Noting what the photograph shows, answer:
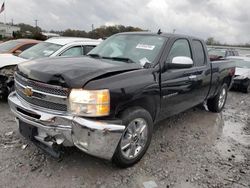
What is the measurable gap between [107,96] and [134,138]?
2.87 feet

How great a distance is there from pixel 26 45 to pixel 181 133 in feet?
19.2

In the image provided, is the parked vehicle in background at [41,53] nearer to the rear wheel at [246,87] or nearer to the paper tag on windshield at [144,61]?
the paper tag on windshield at [144,61]

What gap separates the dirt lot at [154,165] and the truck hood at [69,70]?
3.89 feet

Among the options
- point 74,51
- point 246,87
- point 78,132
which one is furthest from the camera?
point 246,87

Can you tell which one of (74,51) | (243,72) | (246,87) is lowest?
(246,87)

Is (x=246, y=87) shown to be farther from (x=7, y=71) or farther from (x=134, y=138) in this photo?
(x=7, y=71)

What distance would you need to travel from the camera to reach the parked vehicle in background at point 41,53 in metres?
5.53

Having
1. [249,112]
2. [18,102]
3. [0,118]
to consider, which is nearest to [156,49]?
[18,102]

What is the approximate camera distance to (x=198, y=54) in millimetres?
4941

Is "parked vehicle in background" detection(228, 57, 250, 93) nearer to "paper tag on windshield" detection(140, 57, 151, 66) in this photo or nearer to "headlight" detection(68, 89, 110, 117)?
"paper tag on windshield" detection(140, 57, 151, 66)

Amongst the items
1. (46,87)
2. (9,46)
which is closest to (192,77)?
(46,87)

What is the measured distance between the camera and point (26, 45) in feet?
26.5

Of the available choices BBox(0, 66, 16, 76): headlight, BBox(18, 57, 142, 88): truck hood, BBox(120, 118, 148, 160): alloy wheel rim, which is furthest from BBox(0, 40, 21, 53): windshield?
BBox(120, 118, 148, 160): alloy wheel rim

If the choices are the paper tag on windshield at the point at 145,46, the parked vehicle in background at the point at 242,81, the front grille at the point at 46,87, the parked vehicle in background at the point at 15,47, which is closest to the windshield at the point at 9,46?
the parked vehicle in background at the point at 15,47
